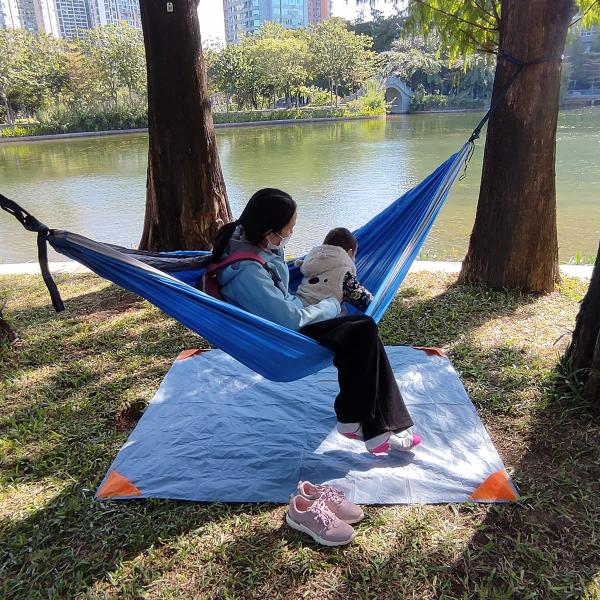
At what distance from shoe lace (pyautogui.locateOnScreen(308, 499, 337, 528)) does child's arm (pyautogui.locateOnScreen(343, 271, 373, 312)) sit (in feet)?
2.14

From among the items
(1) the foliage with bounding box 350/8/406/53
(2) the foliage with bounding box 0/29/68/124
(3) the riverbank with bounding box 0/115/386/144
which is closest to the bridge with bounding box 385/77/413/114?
(3) the riverbank with bounding box 0/115/386/144

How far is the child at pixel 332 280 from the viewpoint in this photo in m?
1.78

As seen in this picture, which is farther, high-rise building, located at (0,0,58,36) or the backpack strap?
high-rise building, located at (0,0,58,36)

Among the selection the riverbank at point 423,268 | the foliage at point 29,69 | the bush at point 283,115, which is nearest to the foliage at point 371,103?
the bush at point 283,115

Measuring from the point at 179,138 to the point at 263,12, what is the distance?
73436mm

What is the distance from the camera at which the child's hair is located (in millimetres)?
1879

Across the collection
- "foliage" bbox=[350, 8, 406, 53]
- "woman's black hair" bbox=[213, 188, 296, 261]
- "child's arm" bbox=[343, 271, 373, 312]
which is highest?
"foliage" bbox=[350, 8, 406, 53]

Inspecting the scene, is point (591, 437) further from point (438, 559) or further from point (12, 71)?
point (12, 71)

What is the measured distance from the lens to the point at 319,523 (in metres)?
1.36

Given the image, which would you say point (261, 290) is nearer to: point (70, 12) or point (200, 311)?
point (200, 311)

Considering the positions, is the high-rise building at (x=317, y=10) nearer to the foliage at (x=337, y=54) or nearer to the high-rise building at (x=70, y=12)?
the high-rise building at (x=70, y=12)

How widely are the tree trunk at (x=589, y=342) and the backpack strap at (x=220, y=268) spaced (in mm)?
1011

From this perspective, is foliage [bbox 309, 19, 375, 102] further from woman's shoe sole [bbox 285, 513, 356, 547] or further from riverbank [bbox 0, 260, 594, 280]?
woman's shoe sole [bbox 285, 513, 356, 547]

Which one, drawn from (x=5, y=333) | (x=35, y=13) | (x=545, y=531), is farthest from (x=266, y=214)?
(x=35, y=13)
